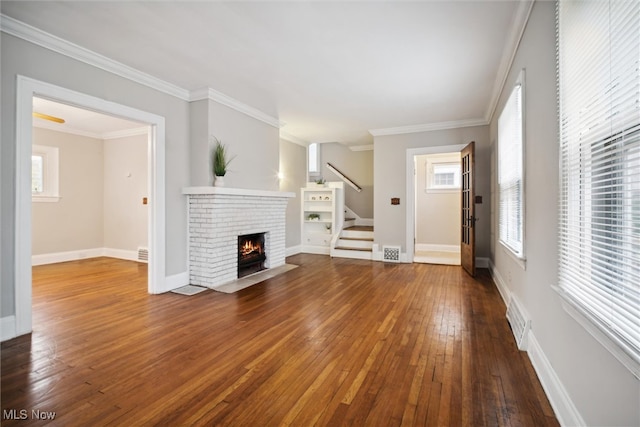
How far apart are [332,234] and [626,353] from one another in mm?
5992

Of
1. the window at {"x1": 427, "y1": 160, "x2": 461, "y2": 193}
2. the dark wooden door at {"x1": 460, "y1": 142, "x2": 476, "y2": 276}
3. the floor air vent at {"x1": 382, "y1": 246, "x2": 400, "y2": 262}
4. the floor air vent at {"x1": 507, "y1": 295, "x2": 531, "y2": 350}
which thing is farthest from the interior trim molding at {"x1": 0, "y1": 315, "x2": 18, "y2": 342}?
the window at {"x1": 427, "y1": 160, "x2": 461, "y2": 193}

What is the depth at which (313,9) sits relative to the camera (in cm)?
→ 238

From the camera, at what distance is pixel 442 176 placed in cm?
714

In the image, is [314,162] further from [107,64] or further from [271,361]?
[271,361]

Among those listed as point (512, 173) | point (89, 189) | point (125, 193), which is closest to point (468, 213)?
point (512, 173)

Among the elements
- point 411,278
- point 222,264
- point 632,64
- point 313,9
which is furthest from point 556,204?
point 222,264

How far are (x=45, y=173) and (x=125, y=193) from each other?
1330 millimetres

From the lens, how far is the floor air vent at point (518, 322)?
2342mm

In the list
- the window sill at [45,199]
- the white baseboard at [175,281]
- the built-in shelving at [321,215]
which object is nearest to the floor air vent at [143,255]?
the window sill at [45,199]

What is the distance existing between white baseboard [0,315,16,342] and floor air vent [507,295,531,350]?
4.17m

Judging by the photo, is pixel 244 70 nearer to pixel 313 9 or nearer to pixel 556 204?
pixel 313 9

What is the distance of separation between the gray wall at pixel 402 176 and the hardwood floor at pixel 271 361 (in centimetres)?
188

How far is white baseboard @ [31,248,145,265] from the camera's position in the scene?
18.2 feet

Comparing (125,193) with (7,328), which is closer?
(7,328)
